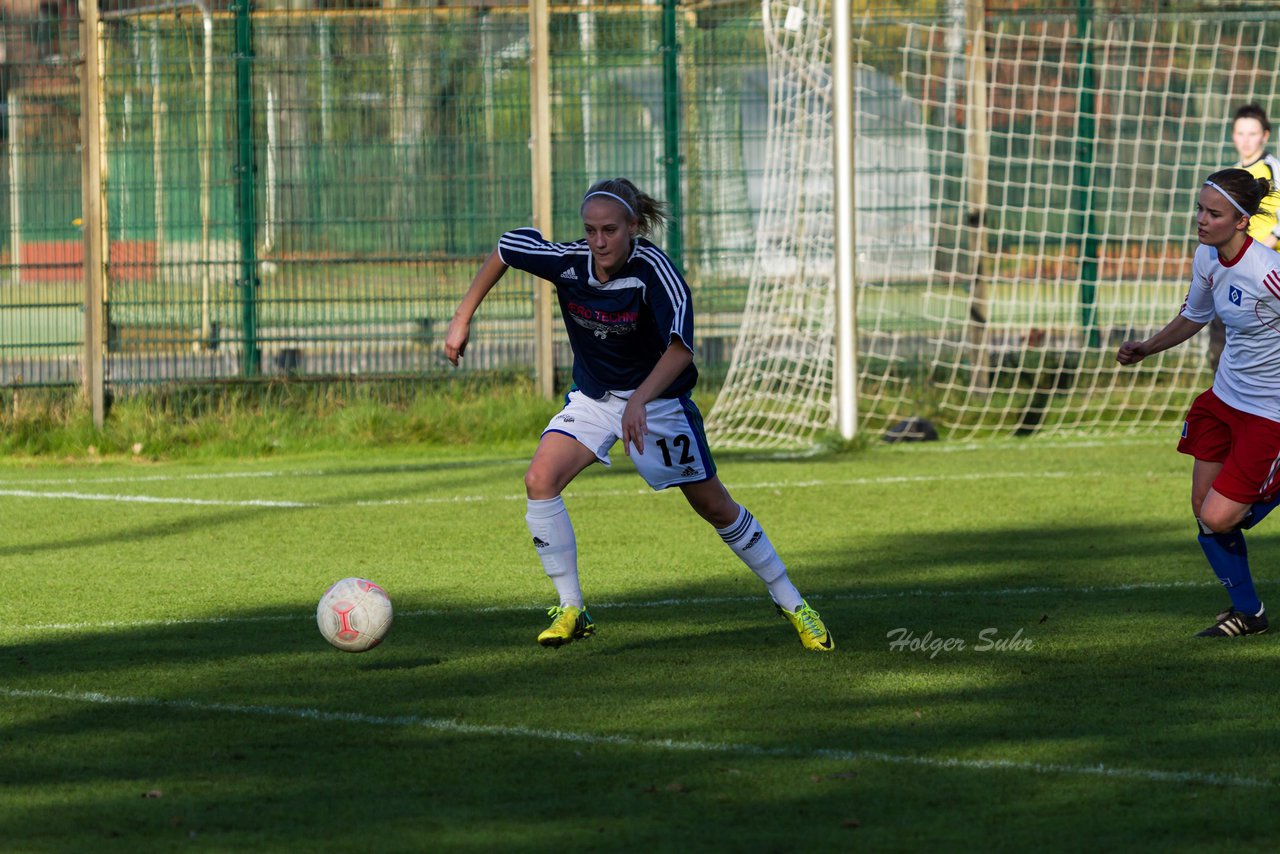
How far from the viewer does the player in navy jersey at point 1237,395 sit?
6508 mm

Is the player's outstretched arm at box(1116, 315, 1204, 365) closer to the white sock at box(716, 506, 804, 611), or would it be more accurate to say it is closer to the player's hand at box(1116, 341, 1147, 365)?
the player's hand at box(1116, 341, 1147, 365)

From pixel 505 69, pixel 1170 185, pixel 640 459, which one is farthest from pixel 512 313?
pixel 640 459

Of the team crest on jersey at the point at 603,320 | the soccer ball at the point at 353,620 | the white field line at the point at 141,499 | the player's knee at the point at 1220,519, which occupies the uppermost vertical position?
the team crest on jersey at the point at 603,320

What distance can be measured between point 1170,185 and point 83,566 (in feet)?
34.8

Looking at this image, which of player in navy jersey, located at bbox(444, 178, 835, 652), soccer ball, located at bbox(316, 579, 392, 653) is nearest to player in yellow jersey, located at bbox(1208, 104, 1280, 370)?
player in navy jersey, located at bbox(444, 178, 835, 652)

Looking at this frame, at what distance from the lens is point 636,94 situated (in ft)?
48.0

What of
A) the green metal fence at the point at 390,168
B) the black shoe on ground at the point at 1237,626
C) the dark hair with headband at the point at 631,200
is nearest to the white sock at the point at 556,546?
the dark hair with headband at the point at 631,200

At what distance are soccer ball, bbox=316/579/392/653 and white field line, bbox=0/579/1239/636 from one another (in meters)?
0.94

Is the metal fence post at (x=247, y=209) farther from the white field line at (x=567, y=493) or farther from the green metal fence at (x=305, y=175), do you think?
the white field line at (x=567, y=493)

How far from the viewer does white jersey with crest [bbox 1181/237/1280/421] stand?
21.5 ft

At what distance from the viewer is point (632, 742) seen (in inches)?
202

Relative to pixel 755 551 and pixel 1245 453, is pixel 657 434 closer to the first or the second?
pixel 755 551

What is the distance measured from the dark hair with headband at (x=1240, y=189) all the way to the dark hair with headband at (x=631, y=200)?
2023mm

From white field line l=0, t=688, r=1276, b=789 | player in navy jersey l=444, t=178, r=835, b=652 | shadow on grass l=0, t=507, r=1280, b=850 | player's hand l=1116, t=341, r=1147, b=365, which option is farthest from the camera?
player's hand l=1116, t=341, r=1147, b=365
